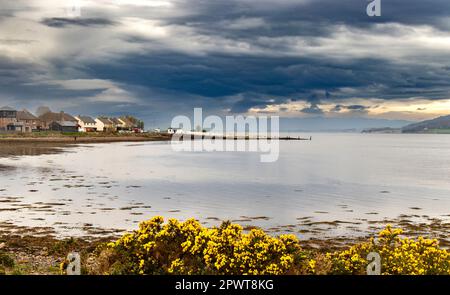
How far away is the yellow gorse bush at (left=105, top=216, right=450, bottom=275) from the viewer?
12.1m

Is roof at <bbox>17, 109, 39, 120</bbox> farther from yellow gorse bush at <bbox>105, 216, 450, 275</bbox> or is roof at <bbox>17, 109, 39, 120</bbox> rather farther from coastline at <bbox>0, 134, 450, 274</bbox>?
yellow gorse bush at <bbox>105, 216, 450, 275</bbox>

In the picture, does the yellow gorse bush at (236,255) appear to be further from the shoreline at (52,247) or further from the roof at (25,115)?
the roof at (25,115)

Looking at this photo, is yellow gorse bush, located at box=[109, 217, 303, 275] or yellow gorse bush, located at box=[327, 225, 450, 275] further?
yellow gorse bush, located at box=[109, 217, 303, 275]

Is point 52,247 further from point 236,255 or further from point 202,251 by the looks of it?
point 236,255

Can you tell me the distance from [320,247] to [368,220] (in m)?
10.4

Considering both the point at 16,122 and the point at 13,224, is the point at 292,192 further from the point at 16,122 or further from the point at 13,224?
the point at 16,122

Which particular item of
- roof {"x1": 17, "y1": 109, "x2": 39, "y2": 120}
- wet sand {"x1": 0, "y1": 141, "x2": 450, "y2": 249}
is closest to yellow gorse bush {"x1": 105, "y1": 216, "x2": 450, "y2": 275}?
wet sand {"x1": 0, "y1": 141, "x2": 450, "y2": 249}
